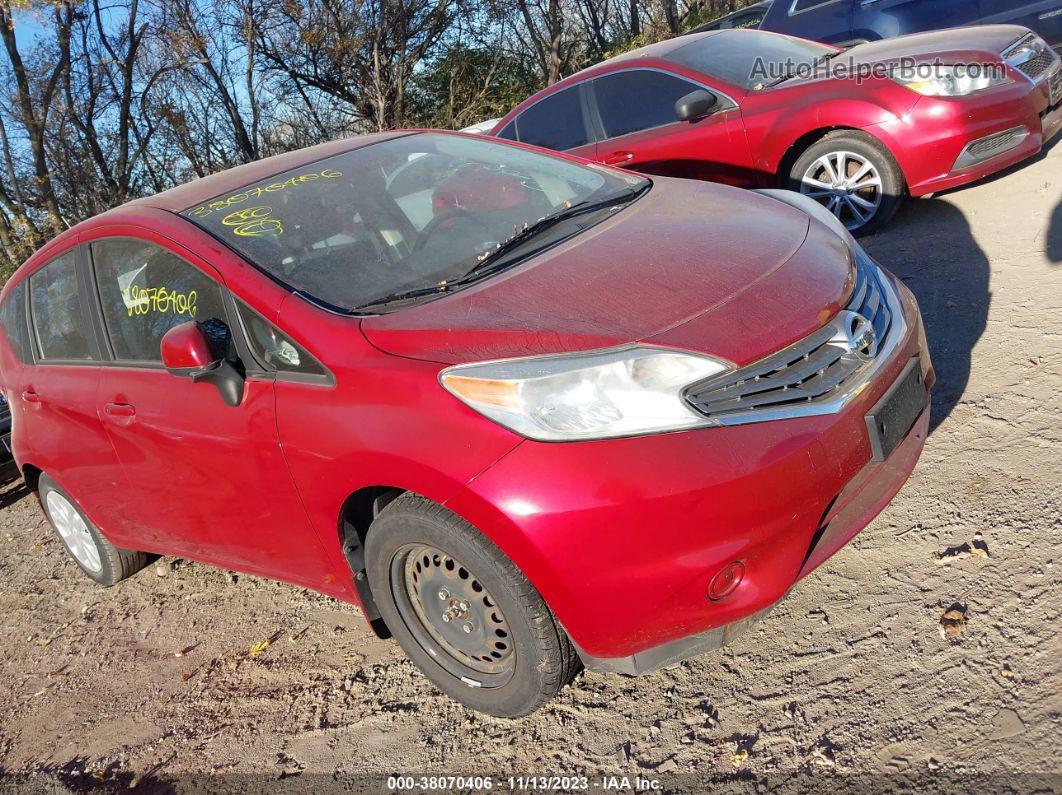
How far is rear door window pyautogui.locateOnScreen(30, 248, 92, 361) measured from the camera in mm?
4188

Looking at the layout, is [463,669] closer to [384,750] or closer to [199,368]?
[384,750]

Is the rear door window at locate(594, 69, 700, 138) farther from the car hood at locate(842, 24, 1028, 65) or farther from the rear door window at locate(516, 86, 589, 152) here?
the car hood at locate(842, 24, 1028, 65)

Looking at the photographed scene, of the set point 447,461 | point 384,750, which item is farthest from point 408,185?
point 384,750

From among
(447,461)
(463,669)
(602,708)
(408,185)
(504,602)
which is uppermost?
(408,185)

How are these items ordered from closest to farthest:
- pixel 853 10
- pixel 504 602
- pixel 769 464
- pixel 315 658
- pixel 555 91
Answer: pixel 769 464
pixel 504 602
pixel 315 658
pixel 555 91
pixel 853 10

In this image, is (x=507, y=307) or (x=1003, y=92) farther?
(x=1003, y=92)

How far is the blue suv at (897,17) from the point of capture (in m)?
8.05

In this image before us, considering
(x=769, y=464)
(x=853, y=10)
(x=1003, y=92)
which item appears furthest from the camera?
(x=853, y=10)

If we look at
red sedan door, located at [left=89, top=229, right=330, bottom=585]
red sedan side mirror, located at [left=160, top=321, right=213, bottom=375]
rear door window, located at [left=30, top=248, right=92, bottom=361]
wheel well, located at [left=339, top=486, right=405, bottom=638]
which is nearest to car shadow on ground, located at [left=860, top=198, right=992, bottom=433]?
wheel well, located at [left=339, top=486, right=405, bottom=638]

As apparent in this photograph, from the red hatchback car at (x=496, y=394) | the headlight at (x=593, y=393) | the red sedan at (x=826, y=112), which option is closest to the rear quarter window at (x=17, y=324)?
the red hatchback car at (x=496, y=394)

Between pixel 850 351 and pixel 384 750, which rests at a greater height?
pixel 850 351

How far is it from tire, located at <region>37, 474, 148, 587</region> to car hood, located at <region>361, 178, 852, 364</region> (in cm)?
258

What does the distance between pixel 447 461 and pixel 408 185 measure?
1.60 metres

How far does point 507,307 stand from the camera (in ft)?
9.82
